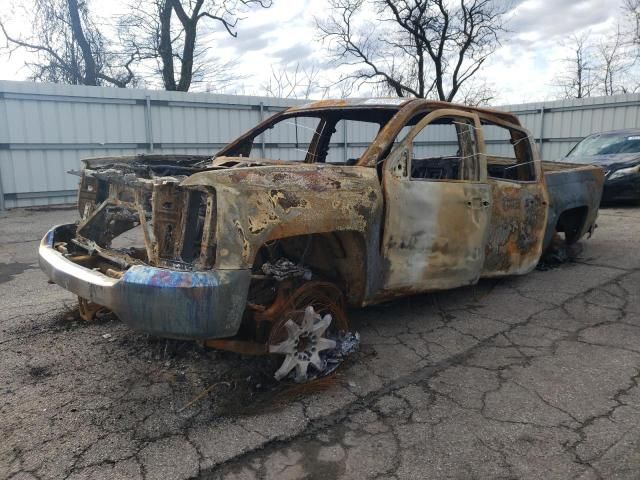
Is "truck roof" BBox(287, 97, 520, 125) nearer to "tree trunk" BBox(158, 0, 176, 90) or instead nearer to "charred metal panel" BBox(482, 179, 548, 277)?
"charred metal panel" BBox(482, 179, 548, 277)

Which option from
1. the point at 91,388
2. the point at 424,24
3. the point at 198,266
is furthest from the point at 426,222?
the point at 424,24

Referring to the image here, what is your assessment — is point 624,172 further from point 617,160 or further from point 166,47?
point 166,47

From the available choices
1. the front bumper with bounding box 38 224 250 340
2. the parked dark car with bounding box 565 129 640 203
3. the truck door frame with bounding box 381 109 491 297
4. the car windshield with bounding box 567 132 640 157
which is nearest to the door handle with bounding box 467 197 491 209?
the truck door frame with bounding box 381 109 491 297

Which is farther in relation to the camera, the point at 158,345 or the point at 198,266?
the point at 158,345

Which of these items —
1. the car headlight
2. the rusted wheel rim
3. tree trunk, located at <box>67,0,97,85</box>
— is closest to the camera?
the rusted wheel rim

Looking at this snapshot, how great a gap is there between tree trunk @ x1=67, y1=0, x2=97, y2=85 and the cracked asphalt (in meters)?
A: 16.1

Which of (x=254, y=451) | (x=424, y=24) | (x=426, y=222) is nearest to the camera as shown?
(x=254, y=451)

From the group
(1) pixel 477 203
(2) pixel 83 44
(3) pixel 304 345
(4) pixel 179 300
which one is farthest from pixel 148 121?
(4) pixel 179 300

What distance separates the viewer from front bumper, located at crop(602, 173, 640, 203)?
32.2 feet

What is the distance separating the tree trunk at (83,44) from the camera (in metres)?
17.2

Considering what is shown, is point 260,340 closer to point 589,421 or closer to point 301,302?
point 301,302

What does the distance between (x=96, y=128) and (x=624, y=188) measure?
35.3 feet

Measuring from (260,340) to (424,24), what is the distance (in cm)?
2008

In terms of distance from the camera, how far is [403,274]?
11.8 ft
